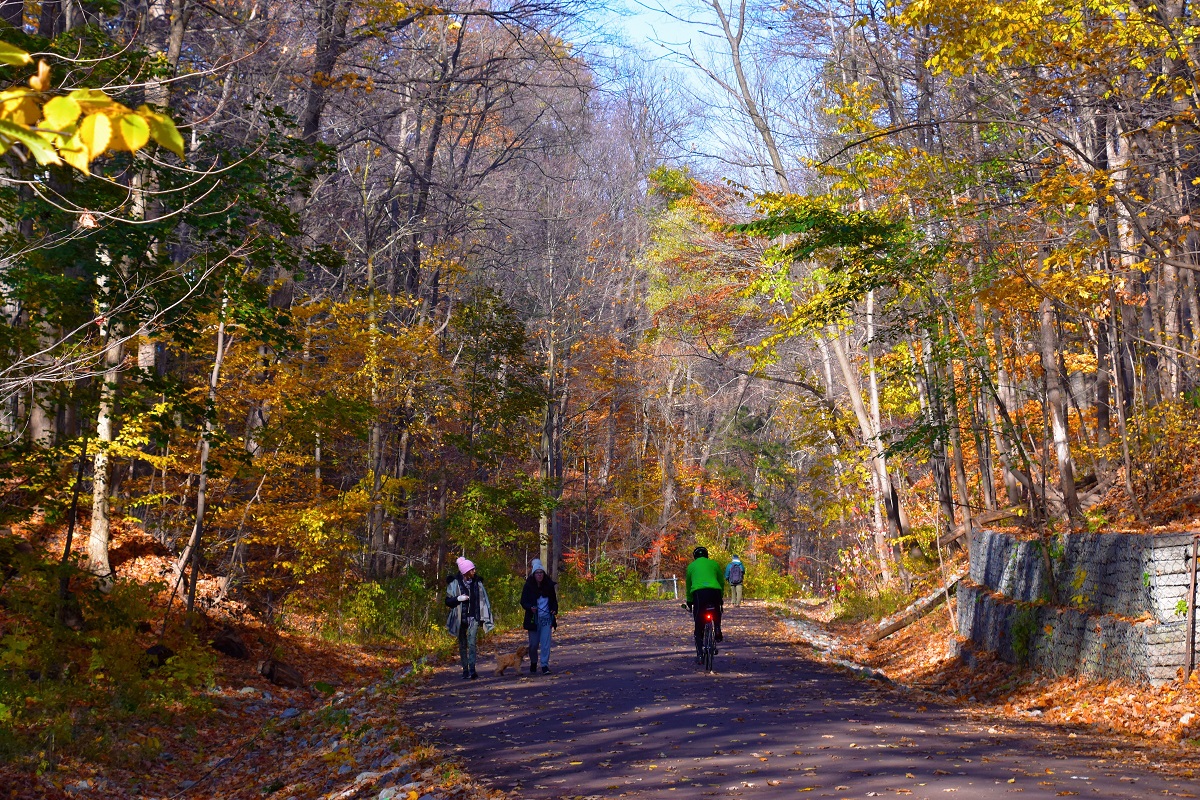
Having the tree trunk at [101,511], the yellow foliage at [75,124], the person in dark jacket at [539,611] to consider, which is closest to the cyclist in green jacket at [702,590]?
the person in dark jacket at [539,611]

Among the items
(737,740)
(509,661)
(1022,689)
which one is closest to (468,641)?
(509,661)

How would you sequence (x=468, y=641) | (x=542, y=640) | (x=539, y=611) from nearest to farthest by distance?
(x=468, y=641) → (x=539, y=611) → (x=542, y=640)

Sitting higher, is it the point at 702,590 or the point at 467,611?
the point at 702,590

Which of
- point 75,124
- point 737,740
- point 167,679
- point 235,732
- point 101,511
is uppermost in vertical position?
point 75,124

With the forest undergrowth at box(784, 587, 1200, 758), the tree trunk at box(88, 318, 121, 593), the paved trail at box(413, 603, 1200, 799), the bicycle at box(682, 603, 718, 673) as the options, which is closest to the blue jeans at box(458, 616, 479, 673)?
the paved trail at box(413, 603, 1200, 799)

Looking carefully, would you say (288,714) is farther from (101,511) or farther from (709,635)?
(709,635)

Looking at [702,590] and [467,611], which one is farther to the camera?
[702,590]

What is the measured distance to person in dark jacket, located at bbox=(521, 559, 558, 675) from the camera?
16109 mm

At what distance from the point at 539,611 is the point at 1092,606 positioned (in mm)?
7666

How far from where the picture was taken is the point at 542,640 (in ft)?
53.4

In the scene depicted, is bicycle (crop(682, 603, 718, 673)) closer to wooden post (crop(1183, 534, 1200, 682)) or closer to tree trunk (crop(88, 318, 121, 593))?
wooden post (crop(1183, 534, 1200, 682))

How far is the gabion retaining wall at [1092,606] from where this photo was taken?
449 inches

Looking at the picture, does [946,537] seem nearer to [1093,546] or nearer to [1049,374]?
[1049,374]

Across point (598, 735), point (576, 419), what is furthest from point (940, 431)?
point (576, 419)
